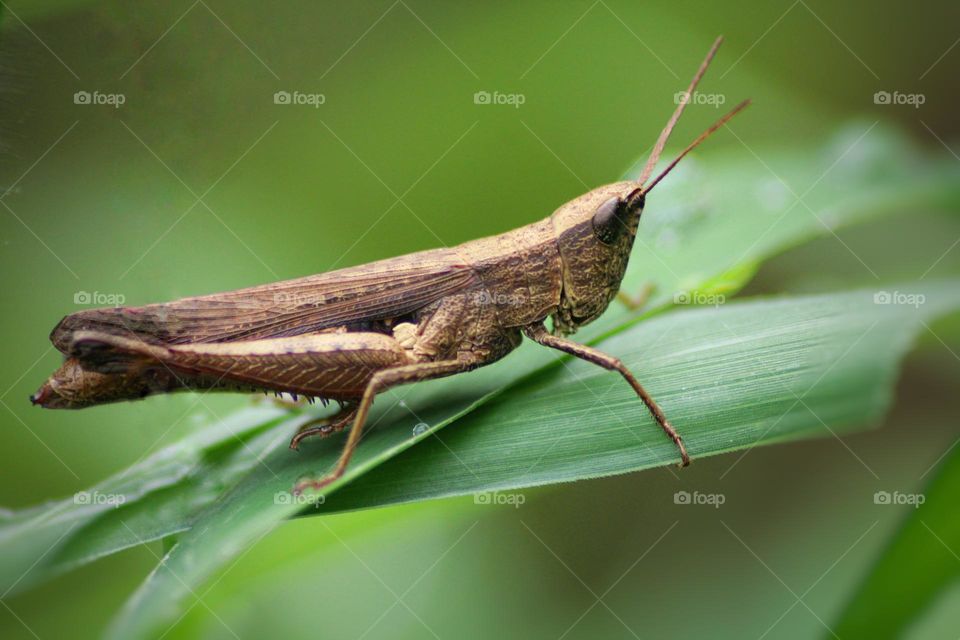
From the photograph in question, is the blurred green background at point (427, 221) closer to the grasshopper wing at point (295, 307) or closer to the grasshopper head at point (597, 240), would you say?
the grasshopper wing at point (295, 307)

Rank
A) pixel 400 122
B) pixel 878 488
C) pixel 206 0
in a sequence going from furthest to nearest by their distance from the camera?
pixel 400 122 < pixel 206 0 < pixel 878 488

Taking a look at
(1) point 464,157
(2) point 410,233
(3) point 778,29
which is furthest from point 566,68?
(2) point 410,233

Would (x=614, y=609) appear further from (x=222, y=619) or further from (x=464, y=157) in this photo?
(x=464, y=157)

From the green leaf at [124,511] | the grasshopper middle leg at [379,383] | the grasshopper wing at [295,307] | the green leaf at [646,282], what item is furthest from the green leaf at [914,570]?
the green leaf at [124,511]

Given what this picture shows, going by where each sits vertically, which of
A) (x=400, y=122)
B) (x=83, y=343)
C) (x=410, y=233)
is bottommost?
(x=83, y=343)

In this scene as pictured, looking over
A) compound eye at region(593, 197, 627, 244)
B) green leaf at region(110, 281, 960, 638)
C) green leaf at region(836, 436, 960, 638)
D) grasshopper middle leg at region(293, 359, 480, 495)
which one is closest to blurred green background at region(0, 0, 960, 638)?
A: green leaf at region(836, 436, 960, 638)

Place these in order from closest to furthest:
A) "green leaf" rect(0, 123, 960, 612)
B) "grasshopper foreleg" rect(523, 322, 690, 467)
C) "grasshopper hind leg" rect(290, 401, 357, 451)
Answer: "green leaf" rect(0, 123, 960, 612)
"grasshopper foreleg" rect(523, 322, 690, 467)
"grasshopper hind leg" rect(290, 401, 357, 451)

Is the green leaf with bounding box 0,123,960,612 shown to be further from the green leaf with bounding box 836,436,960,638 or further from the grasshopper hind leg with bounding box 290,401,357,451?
the green leaf with bounding box 836,436,960,638

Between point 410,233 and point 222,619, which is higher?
point 410,233
